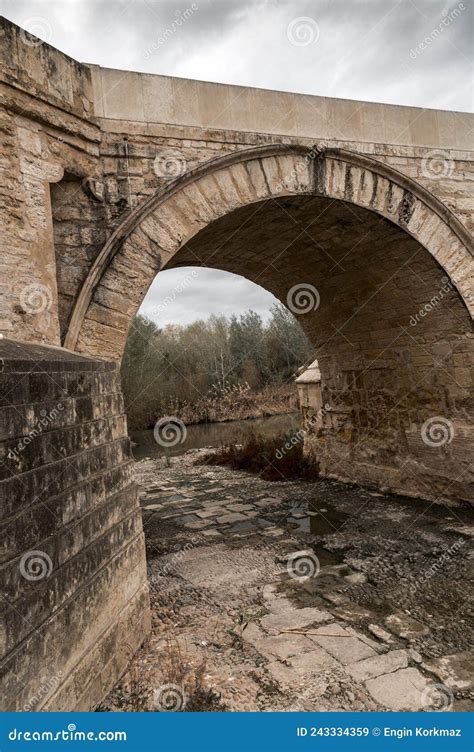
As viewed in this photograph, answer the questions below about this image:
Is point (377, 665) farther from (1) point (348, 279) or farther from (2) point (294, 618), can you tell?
(1) point (348, 279)

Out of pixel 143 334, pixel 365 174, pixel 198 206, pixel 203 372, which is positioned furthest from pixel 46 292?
pixel 203 372

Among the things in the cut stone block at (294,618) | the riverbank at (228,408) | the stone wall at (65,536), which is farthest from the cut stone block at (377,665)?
the riverbank at (228,408)

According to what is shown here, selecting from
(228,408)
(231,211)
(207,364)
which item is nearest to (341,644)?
(231,211)

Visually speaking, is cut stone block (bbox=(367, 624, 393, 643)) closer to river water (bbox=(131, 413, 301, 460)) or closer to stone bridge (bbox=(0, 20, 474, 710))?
stone bridge (bbox=(0, 20, 474, 710))

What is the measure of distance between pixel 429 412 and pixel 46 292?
4749mm

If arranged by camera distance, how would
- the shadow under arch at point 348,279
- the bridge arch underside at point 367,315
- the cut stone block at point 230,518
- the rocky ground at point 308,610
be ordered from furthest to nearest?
the cut stone block at point 230,518 → the bridge arch underside at point 367,315 → the shadow under arch at point 348,279 → the rocky ground at point 308,610

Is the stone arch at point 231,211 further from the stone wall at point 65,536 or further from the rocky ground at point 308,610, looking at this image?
the rocky ground at point 308,610

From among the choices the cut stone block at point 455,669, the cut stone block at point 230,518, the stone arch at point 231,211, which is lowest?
the cut stone block at point 230,518

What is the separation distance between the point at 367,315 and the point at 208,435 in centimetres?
1030

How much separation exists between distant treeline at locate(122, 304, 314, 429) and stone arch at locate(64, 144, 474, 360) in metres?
13.1

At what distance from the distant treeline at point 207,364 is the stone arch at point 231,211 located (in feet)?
43.0

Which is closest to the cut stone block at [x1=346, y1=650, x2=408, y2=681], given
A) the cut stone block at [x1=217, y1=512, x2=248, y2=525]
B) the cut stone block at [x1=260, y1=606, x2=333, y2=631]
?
the cut stone block at [x1=260, y1=606, x2=333, y2=631]

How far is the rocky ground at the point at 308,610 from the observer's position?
8.84 feet

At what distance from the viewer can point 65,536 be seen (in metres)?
2.46
